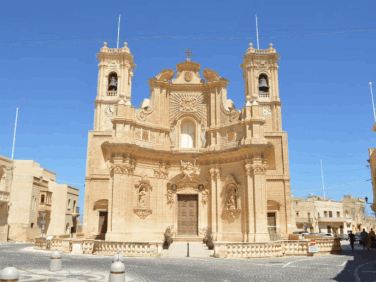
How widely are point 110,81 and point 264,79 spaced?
1474 centimetres

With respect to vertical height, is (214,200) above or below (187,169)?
below

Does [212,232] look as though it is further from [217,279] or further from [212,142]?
[217,279]

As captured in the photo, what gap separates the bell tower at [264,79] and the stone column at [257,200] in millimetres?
8325

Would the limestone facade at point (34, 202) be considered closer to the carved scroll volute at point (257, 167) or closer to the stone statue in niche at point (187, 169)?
the stone statue in niche at point (187, 169)

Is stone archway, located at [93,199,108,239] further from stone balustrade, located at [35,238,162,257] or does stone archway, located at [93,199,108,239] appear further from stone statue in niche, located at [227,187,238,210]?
stone statue in niche, located at [227,187,238,210]

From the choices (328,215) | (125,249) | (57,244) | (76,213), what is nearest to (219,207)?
(125,249)

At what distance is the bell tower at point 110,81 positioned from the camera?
32.7m

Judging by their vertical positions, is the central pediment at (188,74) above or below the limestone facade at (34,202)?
above

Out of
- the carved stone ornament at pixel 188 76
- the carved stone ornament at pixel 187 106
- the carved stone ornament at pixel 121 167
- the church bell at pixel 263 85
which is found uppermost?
the church bell at pixel 263 85

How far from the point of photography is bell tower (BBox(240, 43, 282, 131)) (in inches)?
1249

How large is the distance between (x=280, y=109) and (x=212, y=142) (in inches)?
327

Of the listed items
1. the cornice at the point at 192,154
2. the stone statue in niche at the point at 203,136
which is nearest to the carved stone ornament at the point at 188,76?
the stone statue in niche at the point at 203,136

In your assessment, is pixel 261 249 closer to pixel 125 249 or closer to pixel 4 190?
pixel 125 249

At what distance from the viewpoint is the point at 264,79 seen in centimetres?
3241
